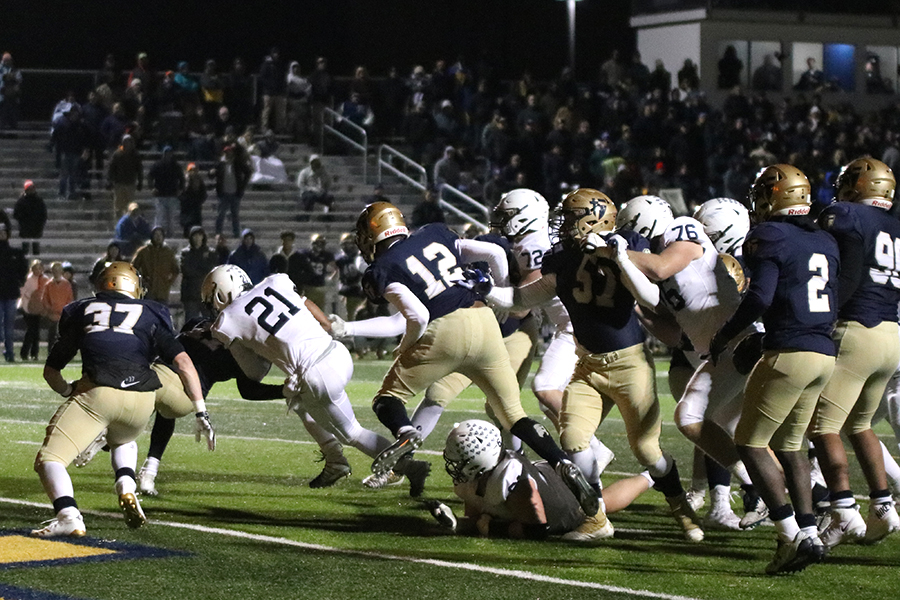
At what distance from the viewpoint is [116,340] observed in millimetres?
6102

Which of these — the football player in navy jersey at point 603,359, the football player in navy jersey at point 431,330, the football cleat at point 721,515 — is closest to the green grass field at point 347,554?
the football cleat at point 721,515

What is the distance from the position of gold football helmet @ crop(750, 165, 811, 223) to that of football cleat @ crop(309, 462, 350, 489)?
282 centimetres

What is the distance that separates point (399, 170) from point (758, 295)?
17.2 metres

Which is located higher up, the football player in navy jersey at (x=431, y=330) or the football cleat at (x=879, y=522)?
the football player in navy jersey at (x=431, y=330)

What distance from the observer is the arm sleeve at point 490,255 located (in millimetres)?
7258

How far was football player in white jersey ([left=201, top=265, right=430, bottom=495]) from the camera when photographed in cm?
670

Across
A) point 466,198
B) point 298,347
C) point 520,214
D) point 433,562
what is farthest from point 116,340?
point 466,198

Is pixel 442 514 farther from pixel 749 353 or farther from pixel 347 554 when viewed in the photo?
pixel 749 353

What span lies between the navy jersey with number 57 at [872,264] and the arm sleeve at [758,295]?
0.63 m

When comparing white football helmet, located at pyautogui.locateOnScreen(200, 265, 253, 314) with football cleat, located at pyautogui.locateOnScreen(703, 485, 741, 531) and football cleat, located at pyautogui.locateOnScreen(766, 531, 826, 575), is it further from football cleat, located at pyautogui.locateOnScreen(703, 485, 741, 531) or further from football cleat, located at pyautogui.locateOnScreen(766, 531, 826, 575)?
football cleat, located at pyautogui.locateOnScreen(766, 531, 826, 575)

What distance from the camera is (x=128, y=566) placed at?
541 cm

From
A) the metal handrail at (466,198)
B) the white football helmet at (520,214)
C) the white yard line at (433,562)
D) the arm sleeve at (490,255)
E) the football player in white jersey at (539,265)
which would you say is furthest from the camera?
the metal handrail at (466,198)

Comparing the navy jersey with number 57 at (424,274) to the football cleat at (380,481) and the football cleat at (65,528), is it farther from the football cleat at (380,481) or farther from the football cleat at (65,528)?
the football cleat at (65,528)

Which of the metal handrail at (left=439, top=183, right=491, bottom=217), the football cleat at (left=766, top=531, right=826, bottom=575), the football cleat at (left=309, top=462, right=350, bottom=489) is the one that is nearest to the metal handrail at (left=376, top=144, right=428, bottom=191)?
the metal handrail at (left=439, top=183, right=491, bottom=217)
